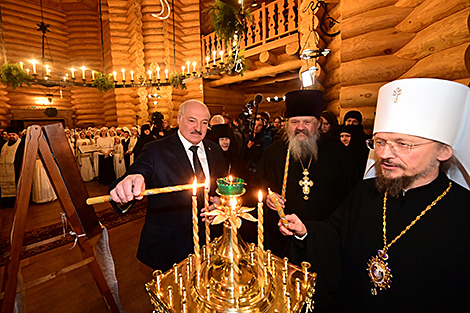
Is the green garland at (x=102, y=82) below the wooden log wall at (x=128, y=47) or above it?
below

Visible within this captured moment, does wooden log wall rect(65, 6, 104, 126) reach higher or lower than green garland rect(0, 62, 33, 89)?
higher

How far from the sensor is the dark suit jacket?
2068mm

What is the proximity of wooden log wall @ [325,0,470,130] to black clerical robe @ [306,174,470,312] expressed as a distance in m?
1.84

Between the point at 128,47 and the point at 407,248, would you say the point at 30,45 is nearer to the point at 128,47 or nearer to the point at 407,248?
the point at 128,47

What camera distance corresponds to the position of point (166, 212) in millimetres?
2113

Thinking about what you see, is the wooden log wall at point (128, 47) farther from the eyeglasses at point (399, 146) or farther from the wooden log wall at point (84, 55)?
the eyeglasses at point (399, 146)

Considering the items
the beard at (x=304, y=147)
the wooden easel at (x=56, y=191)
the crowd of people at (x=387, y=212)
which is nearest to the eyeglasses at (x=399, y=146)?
the crowd of people at (x=387, y=212)

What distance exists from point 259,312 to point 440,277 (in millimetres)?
1103

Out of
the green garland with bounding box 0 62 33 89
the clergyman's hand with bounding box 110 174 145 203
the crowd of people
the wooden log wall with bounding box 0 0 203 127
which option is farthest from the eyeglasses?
the wooden log wall with bounding box 0 0 203 127

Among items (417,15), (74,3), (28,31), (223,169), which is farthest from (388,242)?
(74,3)

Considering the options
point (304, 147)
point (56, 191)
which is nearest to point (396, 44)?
point (304, 147)

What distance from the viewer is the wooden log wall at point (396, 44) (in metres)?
2.45

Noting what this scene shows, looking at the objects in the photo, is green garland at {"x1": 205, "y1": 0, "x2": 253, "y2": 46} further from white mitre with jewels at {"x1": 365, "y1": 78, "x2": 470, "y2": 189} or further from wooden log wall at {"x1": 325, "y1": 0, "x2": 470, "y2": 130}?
white mitre with jewels at {"x1": 365, "y1": 78, "x2": 470, "y2": 189}

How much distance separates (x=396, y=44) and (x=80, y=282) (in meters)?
6.03
